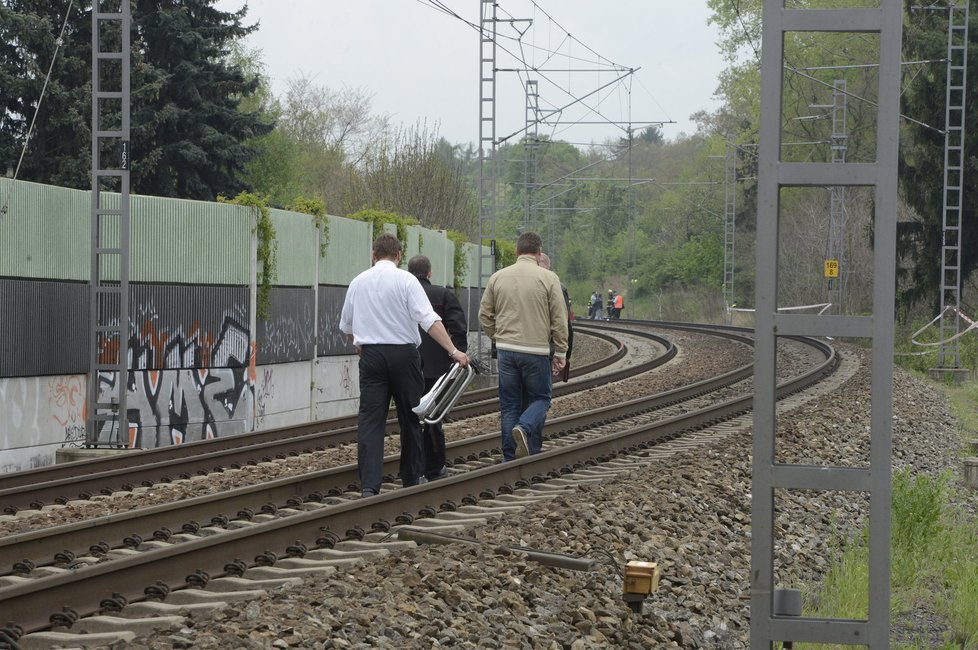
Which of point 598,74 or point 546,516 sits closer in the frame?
point 546,516

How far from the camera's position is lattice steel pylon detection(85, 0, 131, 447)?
47.0ft

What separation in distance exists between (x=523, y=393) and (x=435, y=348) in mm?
1216

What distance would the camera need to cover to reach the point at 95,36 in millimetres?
14305

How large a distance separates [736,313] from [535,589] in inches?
2131

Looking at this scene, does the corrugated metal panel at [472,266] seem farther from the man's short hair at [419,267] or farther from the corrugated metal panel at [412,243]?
the man's short hair at [419,267]

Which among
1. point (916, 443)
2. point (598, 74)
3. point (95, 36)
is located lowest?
point (916, 443)

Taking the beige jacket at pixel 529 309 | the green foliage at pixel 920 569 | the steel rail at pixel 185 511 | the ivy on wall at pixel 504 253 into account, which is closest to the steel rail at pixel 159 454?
the steel rail at pixel 185 511

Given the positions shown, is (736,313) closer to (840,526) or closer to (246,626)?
(840,526)

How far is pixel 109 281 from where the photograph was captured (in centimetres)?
1559

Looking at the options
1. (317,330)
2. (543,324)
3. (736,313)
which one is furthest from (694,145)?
(543,324)

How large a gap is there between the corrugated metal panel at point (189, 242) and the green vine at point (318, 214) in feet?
8.17

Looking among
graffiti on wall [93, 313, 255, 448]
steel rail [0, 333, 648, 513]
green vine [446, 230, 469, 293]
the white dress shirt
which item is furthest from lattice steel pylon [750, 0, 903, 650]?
green vine [446, 230, 469, 293]

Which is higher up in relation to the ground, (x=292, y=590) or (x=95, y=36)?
(x=95, y=36)

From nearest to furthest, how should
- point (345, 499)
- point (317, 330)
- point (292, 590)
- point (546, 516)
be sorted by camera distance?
point (292, 590) → point (546, 516) → point (345, 499) → point (317, 330)
